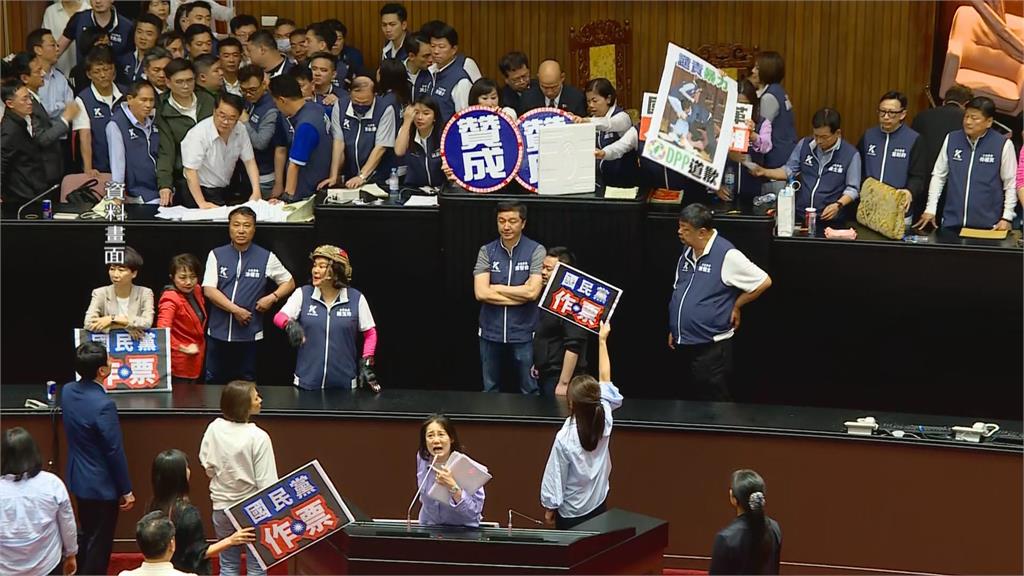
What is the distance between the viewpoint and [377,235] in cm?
883

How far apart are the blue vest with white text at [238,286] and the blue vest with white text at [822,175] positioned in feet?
10.7

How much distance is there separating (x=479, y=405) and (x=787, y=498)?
161 cm

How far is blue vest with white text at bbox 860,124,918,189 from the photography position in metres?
9.00

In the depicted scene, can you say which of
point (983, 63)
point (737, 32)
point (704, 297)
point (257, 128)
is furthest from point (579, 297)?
point (737, 32)

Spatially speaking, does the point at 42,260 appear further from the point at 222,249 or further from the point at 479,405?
the point at 479,405

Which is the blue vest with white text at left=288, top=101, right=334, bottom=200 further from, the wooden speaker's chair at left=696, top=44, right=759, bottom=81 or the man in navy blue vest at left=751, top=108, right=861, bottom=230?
the wooden speaker's chair at left=696, top=44, right=759, bottom=81

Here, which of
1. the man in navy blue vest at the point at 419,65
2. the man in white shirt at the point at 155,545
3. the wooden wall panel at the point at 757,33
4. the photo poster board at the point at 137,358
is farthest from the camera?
the wooden wall panel at the point at 757,33

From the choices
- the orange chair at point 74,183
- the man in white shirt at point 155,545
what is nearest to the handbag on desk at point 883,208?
the orange chair at point 74,183

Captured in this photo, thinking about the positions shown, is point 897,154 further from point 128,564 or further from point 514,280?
point 128,564

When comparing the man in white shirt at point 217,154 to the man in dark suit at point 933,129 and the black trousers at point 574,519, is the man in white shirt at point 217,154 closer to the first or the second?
the black trousers at point 574,519

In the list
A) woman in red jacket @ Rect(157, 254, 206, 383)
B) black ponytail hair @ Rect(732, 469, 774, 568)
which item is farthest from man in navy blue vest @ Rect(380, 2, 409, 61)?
black ponytail hair @ Rect(732, 469, 774, 568)

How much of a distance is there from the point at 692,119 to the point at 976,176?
70.5 inches

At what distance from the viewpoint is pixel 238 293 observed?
8.42 m

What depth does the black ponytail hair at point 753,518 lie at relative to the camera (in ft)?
18.2
